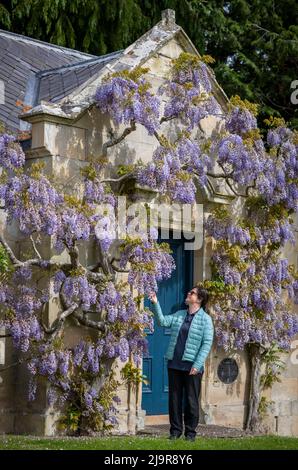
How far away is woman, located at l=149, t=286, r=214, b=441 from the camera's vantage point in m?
9.51

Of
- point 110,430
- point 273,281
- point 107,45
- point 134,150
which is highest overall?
point 107,45

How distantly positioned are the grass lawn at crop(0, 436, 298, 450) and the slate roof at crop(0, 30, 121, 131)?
423 cm

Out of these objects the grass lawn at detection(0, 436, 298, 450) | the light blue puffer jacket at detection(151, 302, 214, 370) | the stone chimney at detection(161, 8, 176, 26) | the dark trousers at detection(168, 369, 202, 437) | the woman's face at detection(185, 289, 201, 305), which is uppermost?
the stone chimney at detection(161, 8, 176, 26)

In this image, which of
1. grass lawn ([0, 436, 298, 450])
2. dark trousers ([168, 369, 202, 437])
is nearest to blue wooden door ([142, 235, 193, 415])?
grass lawn ([0, 436, 298, 450])

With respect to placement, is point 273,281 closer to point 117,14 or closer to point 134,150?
point 134,150

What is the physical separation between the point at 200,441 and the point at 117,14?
1145 cm

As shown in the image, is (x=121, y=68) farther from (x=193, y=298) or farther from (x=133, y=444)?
(x=133, y=444)

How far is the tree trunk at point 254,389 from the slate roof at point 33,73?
14.9 ft

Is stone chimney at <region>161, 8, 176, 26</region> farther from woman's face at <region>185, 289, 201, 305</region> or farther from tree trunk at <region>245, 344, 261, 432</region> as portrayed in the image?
tree trunk at <region>245, 344, 261, 432</region>

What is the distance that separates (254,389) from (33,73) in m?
5.71

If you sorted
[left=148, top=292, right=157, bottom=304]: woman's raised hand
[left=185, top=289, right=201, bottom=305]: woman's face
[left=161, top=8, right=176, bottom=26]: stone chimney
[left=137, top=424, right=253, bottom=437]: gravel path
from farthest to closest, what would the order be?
[left=161, top=8, right=176, bottom=26]: stone chimney < [left=137, top=424, right=253, bottom=437]: gravel path < [left=148, top=292, right=157, bottom=304]: woman's raised hand < [left=185, top=289, right=201, bottom=305]: woman's face

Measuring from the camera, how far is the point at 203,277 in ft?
41.0
